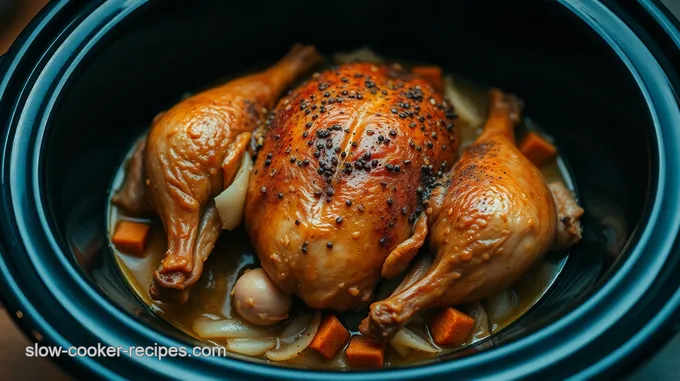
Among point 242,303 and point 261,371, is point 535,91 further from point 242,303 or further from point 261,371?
point 261,371

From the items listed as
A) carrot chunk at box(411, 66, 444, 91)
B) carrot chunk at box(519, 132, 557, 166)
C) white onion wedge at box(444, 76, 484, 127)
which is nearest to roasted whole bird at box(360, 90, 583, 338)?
carrot chunk at box(519, 132, 557, 166)

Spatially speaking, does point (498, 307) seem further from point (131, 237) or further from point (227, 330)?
point (131, 237)

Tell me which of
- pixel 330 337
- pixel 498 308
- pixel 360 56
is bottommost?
pixel 330 337

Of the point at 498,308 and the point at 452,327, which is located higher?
the point at 498,308

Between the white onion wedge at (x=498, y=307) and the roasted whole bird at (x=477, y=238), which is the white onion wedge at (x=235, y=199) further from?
the white onion wedge at (x=498, y=307)

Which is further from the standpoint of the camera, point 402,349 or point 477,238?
point 402,349

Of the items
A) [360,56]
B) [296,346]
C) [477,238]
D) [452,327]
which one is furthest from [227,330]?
[360,56]
